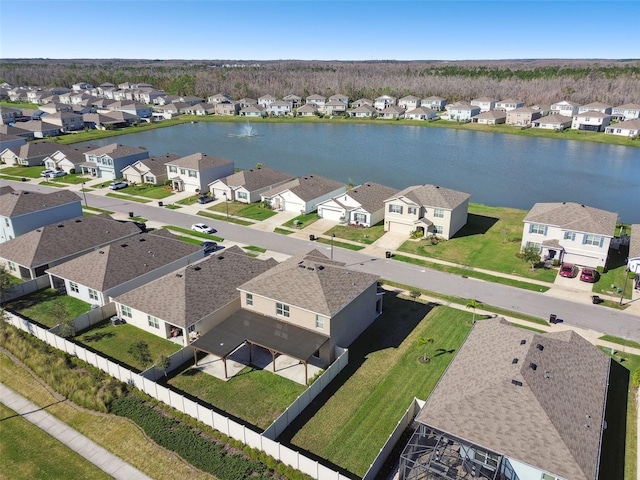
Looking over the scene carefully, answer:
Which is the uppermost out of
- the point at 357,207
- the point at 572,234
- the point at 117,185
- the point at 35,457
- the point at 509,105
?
the point at 509,105

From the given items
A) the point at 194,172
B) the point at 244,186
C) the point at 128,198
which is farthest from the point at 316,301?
the point at 128,198

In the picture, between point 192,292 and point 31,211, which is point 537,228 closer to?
point 192,292

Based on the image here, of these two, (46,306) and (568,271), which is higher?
(568,271)

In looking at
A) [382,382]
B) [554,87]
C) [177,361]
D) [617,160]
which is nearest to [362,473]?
[382,382]

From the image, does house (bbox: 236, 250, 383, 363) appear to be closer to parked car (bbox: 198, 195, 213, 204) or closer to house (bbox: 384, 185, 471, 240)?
house (bbox: 384, 185, 471, 240)

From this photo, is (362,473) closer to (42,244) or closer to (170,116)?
(42,244)

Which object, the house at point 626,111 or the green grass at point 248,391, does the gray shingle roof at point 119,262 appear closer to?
the green grass at point 248,391

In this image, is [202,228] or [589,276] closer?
[589,276]

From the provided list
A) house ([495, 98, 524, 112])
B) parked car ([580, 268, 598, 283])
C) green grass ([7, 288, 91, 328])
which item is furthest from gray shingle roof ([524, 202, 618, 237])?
house ([495, 98, 524, 112])
